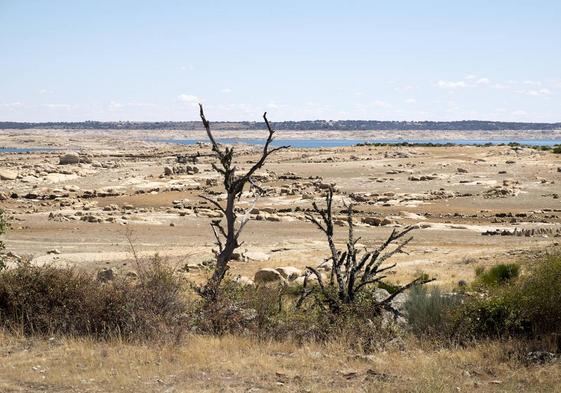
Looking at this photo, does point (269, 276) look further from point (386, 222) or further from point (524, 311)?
point (386, 222)

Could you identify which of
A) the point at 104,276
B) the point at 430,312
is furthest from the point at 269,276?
the point at 430,312

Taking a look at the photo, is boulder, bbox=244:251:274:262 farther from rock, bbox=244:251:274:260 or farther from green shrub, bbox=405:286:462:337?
green shrub, bbox=405:286:462:337

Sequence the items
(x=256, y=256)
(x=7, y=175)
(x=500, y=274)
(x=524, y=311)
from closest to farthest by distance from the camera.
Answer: (x=524, y=311) → (x=500, y=274) → (x=256, y=256) → (x=7, y=175)

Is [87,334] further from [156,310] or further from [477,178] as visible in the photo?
[477,178]

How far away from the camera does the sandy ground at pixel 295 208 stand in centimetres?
3106

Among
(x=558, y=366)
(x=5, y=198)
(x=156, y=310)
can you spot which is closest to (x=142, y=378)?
(x=156, y=310)

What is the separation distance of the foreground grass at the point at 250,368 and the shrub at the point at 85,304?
0.55 meters

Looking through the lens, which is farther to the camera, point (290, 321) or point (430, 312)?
point (430, 312)

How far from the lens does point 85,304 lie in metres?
11.5

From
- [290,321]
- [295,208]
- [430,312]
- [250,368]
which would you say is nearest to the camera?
[250,368]

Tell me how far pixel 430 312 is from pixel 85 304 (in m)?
6.05

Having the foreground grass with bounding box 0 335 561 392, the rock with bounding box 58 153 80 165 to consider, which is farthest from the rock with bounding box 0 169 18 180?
the foreground grass with bounding box 0 335 561 392

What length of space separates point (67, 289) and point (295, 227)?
1222 inches

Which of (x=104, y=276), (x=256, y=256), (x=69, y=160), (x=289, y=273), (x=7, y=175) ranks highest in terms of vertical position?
(x=69, y=160)
